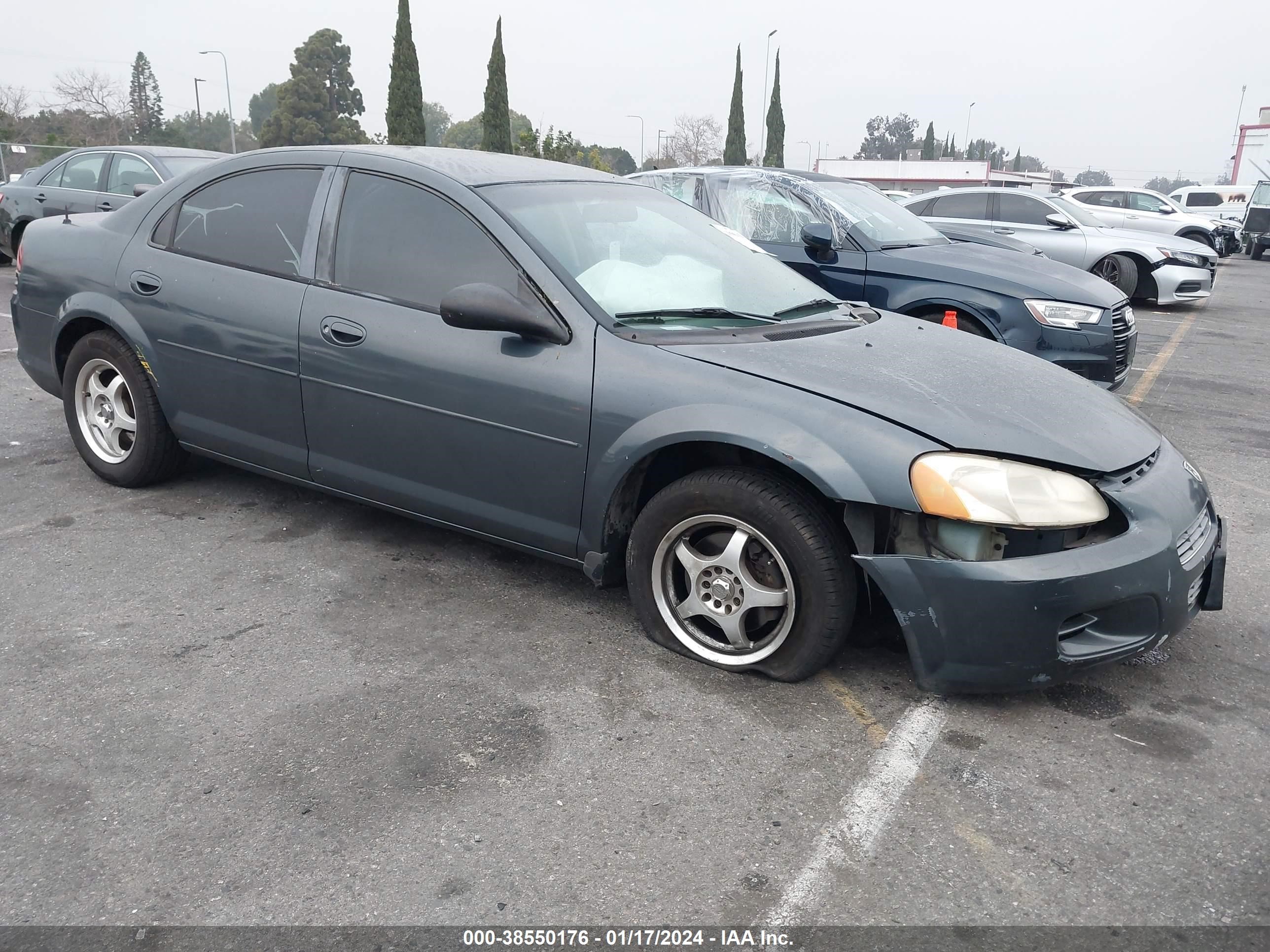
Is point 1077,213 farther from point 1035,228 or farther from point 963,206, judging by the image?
point 963,206

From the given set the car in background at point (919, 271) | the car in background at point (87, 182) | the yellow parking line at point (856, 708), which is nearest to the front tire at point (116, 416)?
the yellow parking line at point (856, 708)

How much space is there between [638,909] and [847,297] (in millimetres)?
5228

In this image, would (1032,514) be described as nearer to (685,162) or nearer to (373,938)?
(373,938)

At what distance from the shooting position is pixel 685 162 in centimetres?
6731

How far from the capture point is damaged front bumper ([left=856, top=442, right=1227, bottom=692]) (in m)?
2.77

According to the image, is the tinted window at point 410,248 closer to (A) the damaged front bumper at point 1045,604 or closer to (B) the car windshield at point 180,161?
(A) the damaged front bumper at point 1045,604

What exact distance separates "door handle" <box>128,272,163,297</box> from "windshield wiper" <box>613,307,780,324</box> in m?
2.16

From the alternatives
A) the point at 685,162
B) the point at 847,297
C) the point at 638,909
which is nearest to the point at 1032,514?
the point at 638,909

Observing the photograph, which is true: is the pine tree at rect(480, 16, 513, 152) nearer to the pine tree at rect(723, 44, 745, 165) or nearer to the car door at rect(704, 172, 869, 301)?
the pine tree at rect(723, 44, 745, 165)

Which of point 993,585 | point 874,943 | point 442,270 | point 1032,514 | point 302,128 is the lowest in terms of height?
point 874,943

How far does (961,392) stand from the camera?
3.19 m

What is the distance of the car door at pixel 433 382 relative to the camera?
11.0 ft

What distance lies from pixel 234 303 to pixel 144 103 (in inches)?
3912

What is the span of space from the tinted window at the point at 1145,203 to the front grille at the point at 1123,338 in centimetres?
1602
